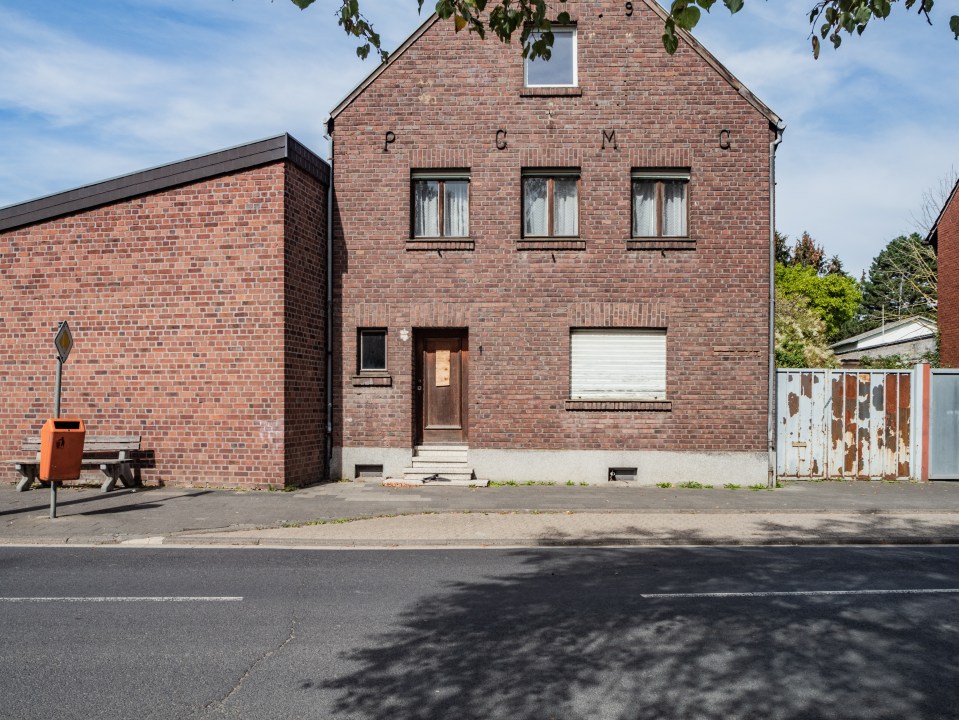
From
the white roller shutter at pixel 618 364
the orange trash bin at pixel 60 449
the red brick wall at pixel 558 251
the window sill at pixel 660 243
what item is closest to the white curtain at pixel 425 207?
the red brick wall at pixel 558 251

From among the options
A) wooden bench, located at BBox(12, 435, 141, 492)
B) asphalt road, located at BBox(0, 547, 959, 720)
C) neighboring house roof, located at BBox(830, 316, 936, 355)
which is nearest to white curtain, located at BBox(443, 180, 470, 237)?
wooden bench, located at BBox(12, 435, 141, 492)

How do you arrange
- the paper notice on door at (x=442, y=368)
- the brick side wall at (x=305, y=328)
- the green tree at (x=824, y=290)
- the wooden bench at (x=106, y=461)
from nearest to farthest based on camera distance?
the wooden bench at (x=106, y=461) < the brick side wall at (x=305, y=328) < the paper notice on door at (x=442, y=368) < the green tree at (x=824, y=290)

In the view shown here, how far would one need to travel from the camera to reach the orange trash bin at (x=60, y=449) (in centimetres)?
1094

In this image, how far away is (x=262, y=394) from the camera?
1345cm

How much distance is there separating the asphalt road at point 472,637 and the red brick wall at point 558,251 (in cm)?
624

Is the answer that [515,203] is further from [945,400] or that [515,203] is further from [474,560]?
[945,400]

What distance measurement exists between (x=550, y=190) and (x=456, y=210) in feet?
6.16

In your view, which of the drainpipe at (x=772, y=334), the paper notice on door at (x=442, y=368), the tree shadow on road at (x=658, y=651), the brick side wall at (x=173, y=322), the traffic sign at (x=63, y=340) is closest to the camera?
the tree shadow on road at (x=658, y=651)

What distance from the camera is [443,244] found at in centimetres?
1512

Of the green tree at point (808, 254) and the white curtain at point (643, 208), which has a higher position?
the green tree at point (808, 254)

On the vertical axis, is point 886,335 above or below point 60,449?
above

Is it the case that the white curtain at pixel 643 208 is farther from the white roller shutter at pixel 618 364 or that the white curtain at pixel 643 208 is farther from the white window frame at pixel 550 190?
the white roller shutter at pixel 618 364

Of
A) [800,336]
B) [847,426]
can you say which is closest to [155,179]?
[847,426]

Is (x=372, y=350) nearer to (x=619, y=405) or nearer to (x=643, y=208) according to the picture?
(x=619, y=405)
